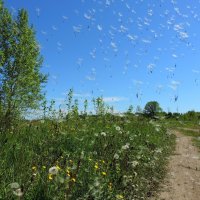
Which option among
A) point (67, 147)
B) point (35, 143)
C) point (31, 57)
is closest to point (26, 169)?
point (35, 143)

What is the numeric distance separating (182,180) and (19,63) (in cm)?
2736

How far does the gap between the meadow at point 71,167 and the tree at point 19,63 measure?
22.4 meters

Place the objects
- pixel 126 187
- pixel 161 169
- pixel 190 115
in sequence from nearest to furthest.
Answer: pixel 126 187, pixel 161 169, pixel 190 115

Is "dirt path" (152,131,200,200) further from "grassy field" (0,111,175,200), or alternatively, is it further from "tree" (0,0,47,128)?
"tree" (0,0,47,128)

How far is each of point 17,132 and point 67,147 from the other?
1.35 m

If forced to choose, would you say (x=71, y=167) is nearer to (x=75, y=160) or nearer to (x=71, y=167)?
(x=71, y=167)

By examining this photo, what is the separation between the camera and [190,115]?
62.6 meters

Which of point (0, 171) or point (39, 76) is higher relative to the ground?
point (39, 76)

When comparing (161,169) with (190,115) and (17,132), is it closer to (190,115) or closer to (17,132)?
(17,132)

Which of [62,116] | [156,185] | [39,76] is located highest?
[39,76]

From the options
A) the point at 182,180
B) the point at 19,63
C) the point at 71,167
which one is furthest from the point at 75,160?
the point at 19,63

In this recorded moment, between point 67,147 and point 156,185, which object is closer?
point 156,185

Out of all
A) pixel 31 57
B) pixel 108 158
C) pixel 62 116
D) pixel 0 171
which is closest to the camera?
pixel 0 171

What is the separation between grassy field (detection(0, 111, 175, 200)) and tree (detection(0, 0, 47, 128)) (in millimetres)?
22836
